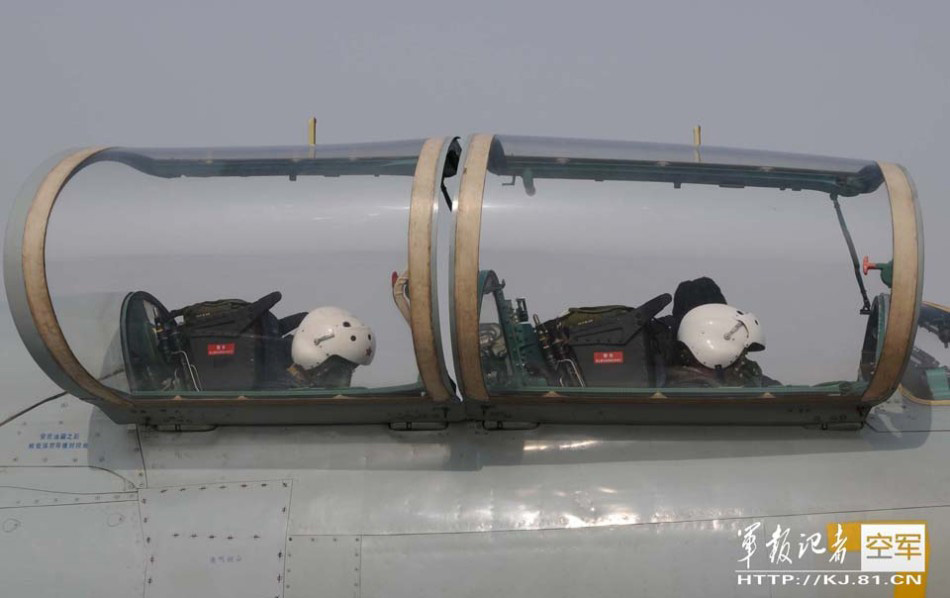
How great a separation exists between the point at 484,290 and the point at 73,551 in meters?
2.03

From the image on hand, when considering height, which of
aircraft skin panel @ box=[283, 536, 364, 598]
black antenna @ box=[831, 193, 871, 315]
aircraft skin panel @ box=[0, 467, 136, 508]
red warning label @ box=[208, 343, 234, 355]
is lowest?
aircraft skin panel @ box=[283, 536, 364, 598]

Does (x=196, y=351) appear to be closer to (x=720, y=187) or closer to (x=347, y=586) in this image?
(x=347, y=586)

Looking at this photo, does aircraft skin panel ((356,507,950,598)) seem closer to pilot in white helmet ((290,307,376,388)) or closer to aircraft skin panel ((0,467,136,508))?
pilot in white helmet ((290,307,376,388))

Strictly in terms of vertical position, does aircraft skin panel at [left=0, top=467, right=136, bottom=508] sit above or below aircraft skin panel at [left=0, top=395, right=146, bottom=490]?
below

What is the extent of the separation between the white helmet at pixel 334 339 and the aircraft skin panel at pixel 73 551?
1009 millimetres

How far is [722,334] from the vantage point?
13.6 feet

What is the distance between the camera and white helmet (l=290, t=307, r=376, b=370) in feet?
13.6

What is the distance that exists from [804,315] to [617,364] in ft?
2.62

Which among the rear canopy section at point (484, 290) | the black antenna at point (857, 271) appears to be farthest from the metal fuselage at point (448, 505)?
the black antenna at point (857, 271)

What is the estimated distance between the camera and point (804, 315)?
163 inches

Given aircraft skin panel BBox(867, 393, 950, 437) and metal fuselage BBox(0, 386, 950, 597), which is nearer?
metal fuselage BBox(0, 386, 950, 597)

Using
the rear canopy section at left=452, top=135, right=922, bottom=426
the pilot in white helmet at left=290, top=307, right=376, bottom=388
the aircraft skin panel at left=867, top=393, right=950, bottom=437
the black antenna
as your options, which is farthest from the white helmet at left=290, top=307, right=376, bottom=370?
the aircraft skin panel at left=867, top=393, right=950, bottom=437

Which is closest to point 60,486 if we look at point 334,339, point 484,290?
point 334,339

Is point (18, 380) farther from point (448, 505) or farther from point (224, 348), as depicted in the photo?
point (448, 505)
